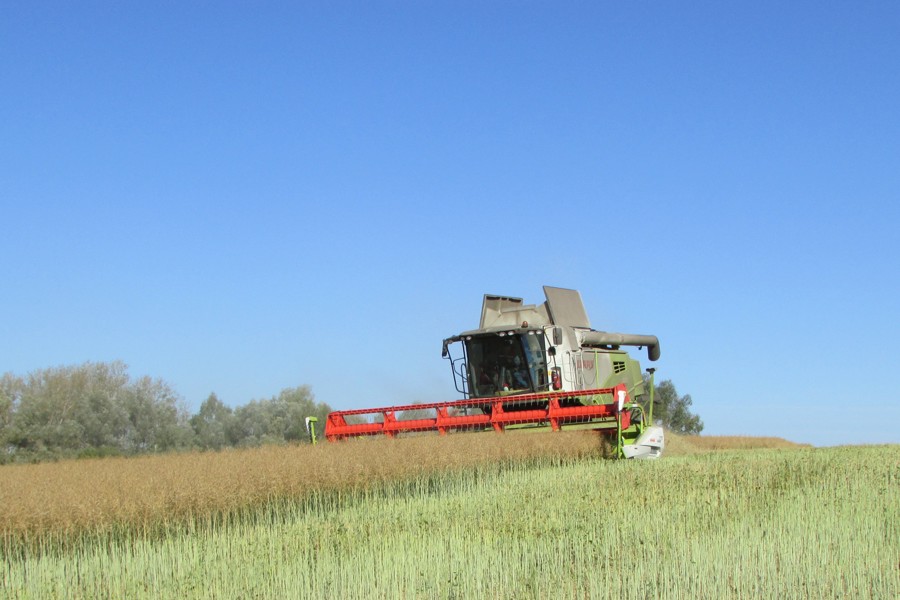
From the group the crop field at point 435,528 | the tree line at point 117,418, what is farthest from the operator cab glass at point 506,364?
the tree line at point 117,418

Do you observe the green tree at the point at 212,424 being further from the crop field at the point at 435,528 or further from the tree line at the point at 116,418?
the crop field at the point at 435,528

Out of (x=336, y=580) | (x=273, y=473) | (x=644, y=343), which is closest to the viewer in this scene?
(x=336, y=580)

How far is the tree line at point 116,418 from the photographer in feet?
87.3

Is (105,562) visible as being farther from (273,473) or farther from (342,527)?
(273,473)

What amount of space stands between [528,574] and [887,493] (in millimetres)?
4706

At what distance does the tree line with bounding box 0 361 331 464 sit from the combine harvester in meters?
10.2

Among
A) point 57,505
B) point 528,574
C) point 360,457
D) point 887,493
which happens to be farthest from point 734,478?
point 57,505

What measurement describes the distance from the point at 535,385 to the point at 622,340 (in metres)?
3.32

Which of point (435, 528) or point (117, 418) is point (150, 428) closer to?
point (117, 418)

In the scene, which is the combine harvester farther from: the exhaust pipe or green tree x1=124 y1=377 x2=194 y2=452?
green tree x1=124 y1=377 x2=194 y2=452

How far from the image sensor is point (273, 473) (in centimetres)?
980

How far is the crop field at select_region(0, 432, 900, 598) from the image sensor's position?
5.30m

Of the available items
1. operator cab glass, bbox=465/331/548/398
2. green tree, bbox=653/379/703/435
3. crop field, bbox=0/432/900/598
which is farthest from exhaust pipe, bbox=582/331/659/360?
green tree, bbox=653/379/703/435

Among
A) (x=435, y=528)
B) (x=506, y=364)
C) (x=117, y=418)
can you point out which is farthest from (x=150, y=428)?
(x=435, y=528)
